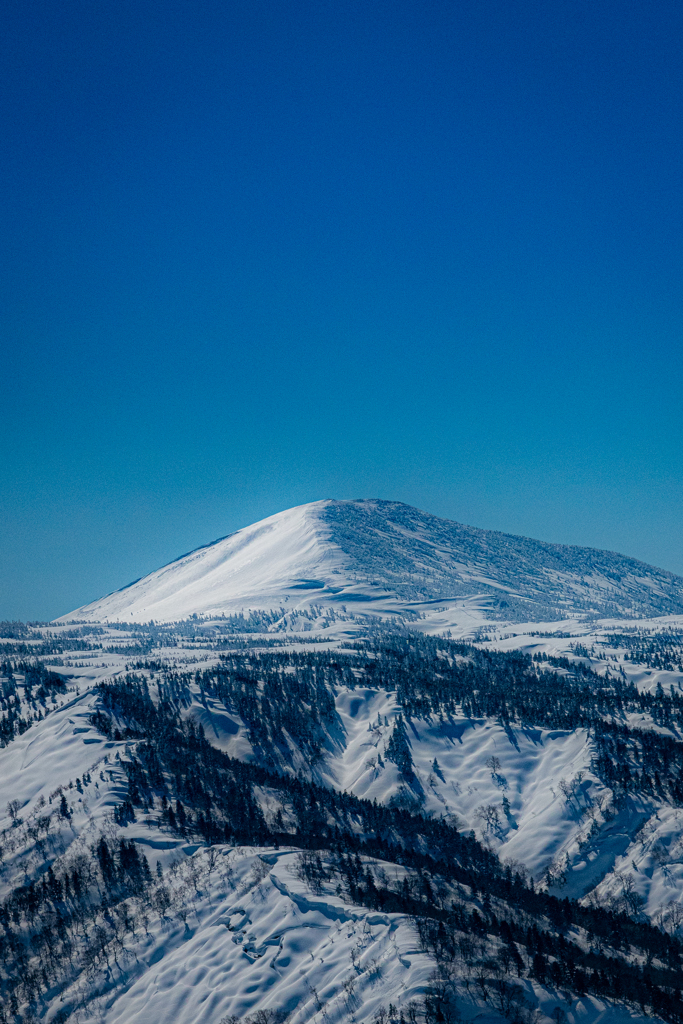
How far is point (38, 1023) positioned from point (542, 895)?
133m

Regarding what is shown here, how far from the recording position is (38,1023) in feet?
434

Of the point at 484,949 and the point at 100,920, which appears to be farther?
the point at 100,920

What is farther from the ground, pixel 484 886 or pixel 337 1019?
pixel 337 1019

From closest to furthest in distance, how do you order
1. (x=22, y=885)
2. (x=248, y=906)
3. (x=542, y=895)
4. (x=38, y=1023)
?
(x=38, y=1023) → (x=248, y=906) → (x=22, y=885) → (x=542, y=895)

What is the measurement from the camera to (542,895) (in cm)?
19512

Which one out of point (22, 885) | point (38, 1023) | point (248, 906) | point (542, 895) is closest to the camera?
point (38, 1023)

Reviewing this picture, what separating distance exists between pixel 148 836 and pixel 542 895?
113m

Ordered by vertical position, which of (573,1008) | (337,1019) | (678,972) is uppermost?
(337,1019)

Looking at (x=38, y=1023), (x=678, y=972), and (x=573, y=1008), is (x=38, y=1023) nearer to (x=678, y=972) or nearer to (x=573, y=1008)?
(x=573, y=1008)

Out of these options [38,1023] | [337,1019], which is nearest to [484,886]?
[337,1019]

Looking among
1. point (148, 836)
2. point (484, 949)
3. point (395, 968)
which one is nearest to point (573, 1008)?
point (484, 949)

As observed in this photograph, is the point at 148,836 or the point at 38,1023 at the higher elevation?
the point at 148,836

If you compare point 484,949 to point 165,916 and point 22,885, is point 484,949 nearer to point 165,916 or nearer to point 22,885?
point 165,916

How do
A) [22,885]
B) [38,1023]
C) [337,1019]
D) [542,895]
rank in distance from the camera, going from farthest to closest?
1. [542,895]
2. [22,885]
3. [38,1023]
4. [337,1019]
